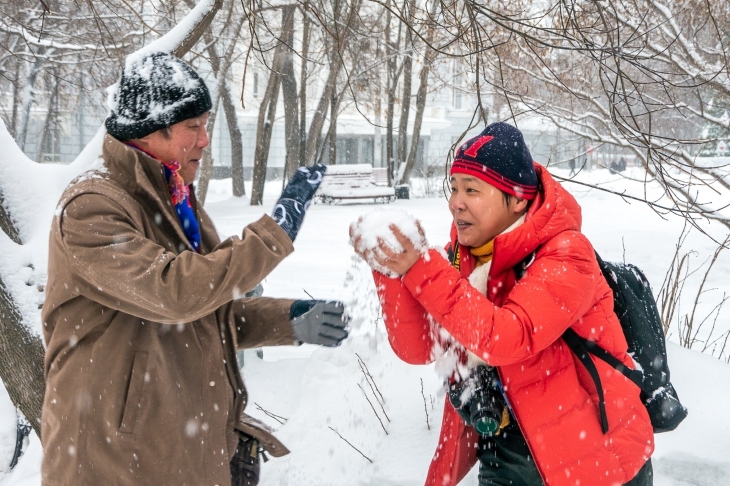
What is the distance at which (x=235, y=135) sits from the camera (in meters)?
19.2

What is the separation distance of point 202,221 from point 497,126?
1089 mm

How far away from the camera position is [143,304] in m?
1.71

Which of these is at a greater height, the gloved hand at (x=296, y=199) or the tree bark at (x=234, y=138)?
the gloved hand at (x=296, y=199)

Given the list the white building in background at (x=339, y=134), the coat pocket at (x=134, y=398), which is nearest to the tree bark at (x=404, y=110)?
the white building in background at (x=339, y=134)

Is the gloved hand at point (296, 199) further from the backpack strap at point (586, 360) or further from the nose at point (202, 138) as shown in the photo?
the backpack strap at point (586, 360)

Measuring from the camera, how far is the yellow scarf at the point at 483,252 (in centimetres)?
212

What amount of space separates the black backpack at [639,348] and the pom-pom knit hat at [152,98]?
1203 mm

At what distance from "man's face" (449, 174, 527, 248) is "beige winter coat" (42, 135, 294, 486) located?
0.61m

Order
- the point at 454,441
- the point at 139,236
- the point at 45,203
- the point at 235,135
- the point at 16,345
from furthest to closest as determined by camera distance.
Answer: the point at 235,135 < the point at 45,203 < the point at 16,345 < the point at 454,441 < the point at 139,236

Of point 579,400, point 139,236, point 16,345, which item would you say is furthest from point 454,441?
point 16,345

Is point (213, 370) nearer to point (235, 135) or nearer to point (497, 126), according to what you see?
point (497, 126)

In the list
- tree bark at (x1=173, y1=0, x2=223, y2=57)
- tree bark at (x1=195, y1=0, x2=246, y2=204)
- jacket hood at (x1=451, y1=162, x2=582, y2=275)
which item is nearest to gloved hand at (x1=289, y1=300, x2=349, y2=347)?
jacket hood at (x1=451, y1=162, x2=582, y2=275)

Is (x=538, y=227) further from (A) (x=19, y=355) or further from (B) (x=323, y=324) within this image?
(A) (x=19, y=355)

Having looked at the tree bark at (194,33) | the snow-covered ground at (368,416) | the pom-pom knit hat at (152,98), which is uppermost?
the tree bark at (194,33)
